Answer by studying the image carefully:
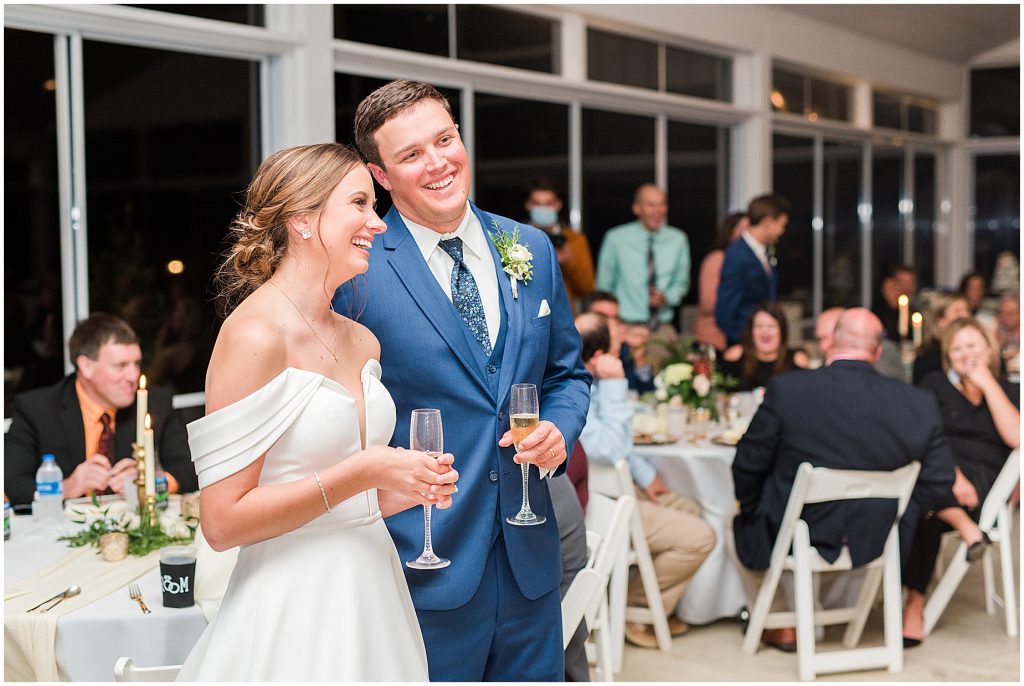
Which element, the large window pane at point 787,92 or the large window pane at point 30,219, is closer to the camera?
the large window pane at point 30,219

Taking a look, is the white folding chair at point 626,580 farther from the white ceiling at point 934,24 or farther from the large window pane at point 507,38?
the white ceiling at point 934,24

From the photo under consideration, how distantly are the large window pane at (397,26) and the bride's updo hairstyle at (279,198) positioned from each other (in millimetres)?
4171

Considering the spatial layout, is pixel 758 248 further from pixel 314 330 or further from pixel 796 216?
pixel 314 330

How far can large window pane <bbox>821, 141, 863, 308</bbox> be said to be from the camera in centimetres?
1089

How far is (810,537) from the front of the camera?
3.92 meters

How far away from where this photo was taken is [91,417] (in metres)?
3.73

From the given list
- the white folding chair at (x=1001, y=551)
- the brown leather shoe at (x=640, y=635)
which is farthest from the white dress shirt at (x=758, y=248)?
the brown leather shoe at (x=640, y=635)

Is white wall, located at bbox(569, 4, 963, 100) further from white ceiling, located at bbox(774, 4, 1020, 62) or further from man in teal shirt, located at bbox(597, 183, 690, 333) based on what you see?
man in teal shirt, located at bbox(597, 183, 690, 333)

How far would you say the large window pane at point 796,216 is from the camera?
10.0 m

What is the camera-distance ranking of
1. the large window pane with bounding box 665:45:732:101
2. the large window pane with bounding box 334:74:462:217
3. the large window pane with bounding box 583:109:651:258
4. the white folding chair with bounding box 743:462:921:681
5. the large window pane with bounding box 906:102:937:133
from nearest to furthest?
1. the white folding chair with bounding box 743:462:921:681
2. the large window pane with bounding box 334:74:462:217
3. the large window pane with bounding box 583:109:651:258
4. the large window pane with bounding box 665:45:732:101
5. the large window pane with bounding box 906:102:937:133

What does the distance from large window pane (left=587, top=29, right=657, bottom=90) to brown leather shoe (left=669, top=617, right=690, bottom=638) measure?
4330mm

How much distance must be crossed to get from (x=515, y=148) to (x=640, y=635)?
376 centimetres

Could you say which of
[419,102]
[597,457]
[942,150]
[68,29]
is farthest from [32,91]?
[942,150]

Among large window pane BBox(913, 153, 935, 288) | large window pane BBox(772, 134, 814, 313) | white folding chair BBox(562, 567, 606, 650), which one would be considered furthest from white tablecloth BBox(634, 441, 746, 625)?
large window pane BBox(913, 153, 935, 288)
